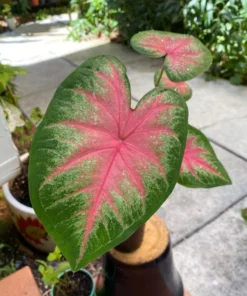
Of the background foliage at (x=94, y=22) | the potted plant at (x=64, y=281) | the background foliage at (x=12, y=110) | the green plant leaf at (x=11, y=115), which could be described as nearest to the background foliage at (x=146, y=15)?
the background foliage at (x=94, y=22)

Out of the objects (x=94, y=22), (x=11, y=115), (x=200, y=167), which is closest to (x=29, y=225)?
(x=11, y=115)

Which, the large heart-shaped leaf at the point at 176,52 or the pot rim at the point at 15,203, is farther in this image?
the pot rim at the point at 15,203

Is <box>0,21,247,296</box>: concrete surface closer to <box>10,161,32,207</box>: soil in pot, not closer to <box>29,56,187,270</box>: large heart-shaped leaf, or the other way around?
<box>10,161,32,207</box>: soil in pot

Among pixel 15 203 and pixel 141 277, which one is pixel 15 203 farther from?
pixel 141 277

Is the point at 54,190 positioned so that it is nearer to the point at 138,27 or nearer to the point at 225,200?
the point at 225,200

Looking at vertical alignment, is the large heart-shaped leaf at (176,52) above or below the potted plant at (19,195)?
above

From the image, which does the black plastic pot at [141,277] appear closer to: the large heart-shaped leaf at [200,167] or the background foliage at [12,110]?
the large heart-shaped leaf at [200,167]

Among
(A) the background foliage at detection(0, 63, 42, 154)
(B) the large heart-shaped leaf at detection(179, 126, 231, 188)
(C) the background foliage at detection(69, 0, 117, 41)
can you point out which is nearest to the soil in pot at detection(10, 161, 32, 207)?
(A) the background foliage at detection(0, 63, 42, 154)
